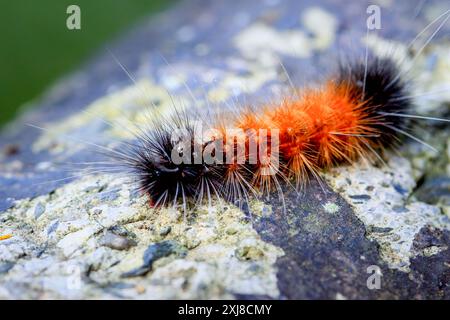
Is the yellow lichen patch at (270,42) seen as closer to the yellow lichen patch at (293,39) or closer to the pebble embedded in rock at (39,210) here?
the yellow lichen patch at (293,39)

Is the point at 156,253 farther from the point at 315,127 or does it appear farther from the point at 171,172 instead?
the point at 315,127

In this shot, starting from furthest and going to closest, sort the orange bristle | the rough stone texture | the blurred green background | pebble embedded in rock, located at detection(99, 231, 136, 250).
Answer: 1. the blurred green background
2. the orange bristle
3. pebble embedded in rock, located at detection(99, 231, 136, 250)
4. the rough stone texture

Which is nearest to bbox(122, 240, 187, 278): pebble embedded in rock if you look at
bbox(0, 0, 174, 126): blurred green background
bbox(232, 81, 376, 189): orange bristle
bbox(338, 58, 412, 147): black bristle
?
bbox(232, 81, 376, 189): orange bristle

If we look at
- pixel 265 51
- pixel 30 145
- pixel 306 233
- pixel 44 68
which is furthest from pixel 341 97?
pixel 44 68

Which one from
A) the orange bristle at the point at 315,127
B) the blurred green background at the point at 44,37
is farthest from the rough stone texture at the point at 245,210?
the blurred green background at the point at 44,37

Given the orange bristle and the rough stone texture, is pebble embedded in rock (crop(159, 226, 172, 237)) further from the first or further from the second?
the orange bristle

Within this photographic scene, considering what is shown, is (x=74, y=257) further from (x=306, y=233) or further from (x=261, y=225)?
(x=306, y=233)
